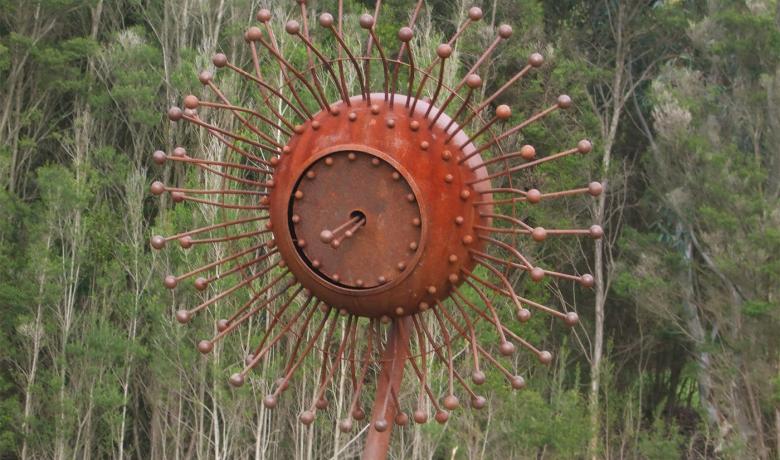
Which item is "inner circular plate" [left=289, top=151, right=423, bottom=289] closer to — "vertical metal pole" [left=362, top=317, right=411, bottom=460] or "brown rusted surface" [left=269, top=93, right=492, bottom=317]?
"brown rusted surface" [left=269, top=93, right=492, bottom=317]

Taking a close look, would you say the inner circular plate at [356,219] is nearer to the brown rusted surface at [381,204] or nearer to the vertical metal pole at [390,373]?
the brown rusted surface at [381,204]

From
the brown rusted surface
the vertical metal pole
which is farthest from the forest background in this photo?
the brown rusted surface

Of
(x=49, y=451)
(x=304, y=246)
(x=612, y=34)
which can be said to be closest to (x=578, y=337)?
(x=612, y=34)

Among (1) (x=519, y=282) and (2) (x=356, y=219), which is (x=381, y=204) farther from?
(1) (x=519, y=282)

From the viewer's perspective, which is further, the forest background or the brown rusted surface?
the forest background

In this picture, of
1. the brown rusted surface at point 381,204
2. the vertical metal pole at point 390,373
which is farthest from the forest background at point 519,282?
the brown rusted surface at point 381,204

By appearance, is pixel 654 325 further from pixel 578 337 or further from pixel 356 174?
pixel 356 174

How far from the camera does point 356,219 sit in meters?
3.91

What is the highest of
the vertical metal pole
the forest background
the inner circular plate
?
the forest background

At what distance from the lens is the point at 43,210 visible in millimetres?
17156

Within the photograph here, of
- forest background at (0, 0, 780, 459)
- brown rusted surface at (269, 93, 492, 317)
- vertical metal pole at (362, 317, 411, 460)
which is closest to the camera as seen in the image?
brown rusted surface at (269, 93, 492, 317)

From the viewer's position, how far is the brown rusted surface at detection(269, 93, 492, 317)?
385 centimetres

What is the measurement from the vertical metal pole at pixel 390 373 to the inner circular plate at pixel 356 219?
29cm

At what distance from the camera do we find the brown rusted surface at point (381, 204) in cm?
385
